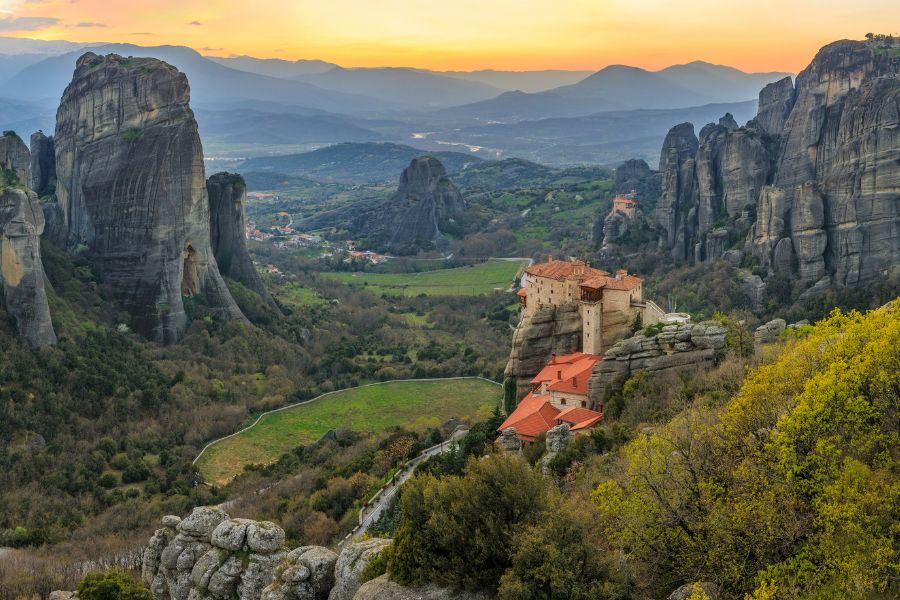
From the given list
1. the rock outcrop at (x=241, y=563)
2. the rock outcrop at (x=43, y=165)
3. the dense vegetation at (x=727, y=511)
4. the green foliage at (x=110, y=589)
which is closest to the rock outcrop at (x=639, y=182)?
the rock outcrop at (x=43, y=165)

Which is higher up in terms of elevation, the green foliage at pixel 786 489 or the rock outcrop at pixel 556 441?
the green foliage at pixel 786 489

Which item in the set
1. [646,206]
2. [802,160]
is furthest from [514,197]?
[802,160]

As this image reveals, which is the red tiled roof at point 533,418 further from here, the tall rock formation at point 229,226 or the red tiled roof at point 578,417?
the tall rock formation at point 229,226

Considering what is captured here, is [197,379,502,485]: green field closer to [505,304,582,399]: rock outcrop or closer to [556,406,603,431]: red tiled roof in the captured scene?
[505,304,582,399]: rock outcrop

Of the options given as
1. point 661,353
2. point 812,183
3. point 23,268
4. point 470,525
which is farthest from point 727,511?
point 812,183

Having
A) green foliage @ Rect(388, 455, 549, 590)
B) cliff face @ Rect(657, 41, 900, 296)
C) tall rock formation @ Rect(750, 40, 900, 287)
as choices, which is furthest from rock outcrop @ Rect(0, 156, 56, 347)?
tall rock formation @ Rect(750, 40, 900, 287)

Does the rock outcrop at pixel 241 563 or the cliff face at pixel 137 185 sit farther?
the cliff face at pixel 137 185
